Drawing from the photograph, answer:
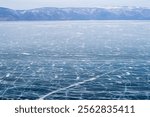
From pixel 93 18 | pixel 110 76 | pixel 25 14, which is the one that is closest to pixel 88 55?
pixel 110 76

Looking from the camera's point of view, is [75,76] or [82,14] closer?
[75,76]

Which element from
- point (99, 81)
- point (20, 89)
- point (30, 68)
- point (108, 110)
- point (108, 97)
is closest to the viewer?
point (108, 110)

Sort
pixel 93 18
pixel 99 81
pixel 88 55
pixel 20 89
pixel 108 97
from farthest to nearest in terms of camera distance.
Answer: pixel 93 18
pixel 88 55
pixel 99 81
pixel 20 89
pixel 108 97

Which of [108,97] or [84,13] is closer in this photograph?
[108,97]

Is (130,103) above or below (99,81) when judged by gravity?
above

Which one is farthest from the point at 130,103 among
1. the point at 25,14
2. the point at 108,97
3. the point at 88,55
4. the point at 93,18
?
the point at 93,18

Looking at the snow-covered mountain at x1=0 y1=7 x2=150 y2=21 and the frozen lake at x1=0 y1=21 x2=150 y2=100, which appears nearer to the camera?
the frozen lake at x1=0 y1=21 x2=150 y2=100

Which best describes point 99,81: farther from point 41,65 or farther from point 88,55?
point 88,55

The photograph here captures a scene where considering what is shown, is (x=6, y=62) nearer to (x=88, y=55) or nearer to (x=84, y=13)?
(x=88, y=55)

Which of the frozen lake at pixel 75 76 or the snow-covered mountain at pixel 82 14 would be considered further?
the snow-covered mountain at pixel 82 14
